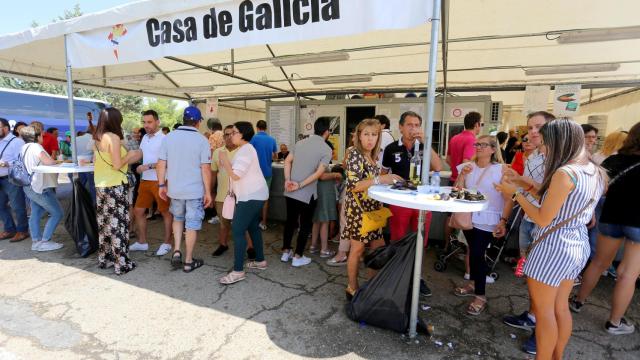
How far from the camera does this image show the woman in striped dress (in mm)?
1733

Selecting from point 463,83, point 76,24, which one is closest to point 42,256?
point 76,24

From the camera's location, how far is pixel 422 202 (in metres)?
1.86

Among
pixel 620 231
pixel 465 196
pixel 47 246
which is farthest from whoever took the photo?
pixel 47 246

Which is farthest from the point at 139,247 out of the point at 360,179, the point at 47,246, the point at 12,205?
the point at 360,179

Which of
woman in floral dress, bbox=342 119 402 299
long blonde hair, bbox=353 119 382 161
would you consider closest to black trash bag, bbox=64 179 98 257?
woman in floral dress, bbox=342 119 402 299

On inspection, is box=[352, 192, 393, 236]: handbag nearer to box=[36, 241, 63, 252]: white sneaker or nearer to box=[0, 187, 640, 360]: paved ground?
box=[0, 187, 640, 360]: paved ground

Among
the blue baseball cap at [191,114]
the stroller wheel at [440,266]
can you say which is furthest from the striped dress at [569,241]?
the blue baseball cap at [191,114]

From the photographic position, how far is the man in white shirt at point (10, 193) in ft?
13.8

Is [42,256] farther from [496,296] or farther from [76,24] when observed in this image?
[496,296]

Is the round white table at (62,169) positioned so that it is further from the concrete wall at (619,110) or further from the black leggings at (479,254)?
the concrete wall at (619,110)

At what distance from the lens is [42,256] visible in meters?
3.85

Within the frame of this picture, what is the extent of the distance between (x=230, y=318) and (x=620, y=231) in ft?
10.1

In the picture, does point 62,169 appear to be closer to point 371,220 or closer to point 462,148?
point 371,220

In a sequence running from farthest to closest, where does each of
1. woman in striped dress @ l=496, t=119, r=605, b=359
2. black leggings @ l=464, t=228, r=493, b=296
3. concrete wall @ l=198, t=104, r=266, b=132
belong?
1. concrete wall @ l=198, t=104, r=266, b=132
2. black leggings @ l=464, t=228, r=493, b=296
3. woman in striped dress @ l=496, t=119, r=605, b=359
